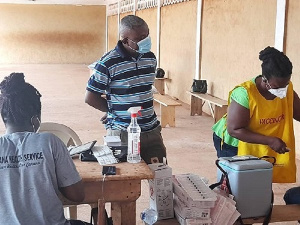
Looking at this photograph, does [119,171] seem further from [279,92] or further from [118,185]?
[279,92]

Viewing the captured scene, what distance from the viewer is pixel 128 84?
122 inches

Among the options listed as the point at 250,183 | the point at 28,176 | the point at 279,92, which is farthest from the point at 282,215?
the point at 28,176

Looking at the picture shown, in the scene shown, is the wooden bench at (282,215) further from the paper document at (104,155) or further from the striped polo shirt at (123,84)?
the striped polo shirt at (123,84)

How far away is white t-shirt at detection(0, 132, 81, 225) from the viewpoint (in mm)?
1958

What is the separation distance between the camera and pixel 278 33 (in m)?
6.15

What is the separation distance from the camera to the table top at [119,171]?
2371 millimetres

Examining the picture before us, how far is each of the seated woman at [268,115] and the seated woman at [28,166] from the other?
1118mm

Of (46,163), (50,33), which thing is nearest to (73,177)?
(46,163)

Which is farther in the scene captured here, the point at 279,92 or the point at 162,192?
the point at 279,92

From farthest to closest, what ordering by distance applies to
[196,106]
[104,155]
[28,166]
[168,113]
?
[196,106] < [168,113] < [104,155] < [28,166]

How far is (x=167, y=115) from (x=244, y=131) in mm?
4988

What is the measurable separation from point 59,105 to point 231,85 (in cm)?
376

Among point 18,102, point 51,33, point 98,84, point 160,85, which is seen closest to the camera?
point 18,102

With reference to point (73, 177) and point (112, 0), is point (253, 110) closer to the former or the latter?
point (73, 177)
